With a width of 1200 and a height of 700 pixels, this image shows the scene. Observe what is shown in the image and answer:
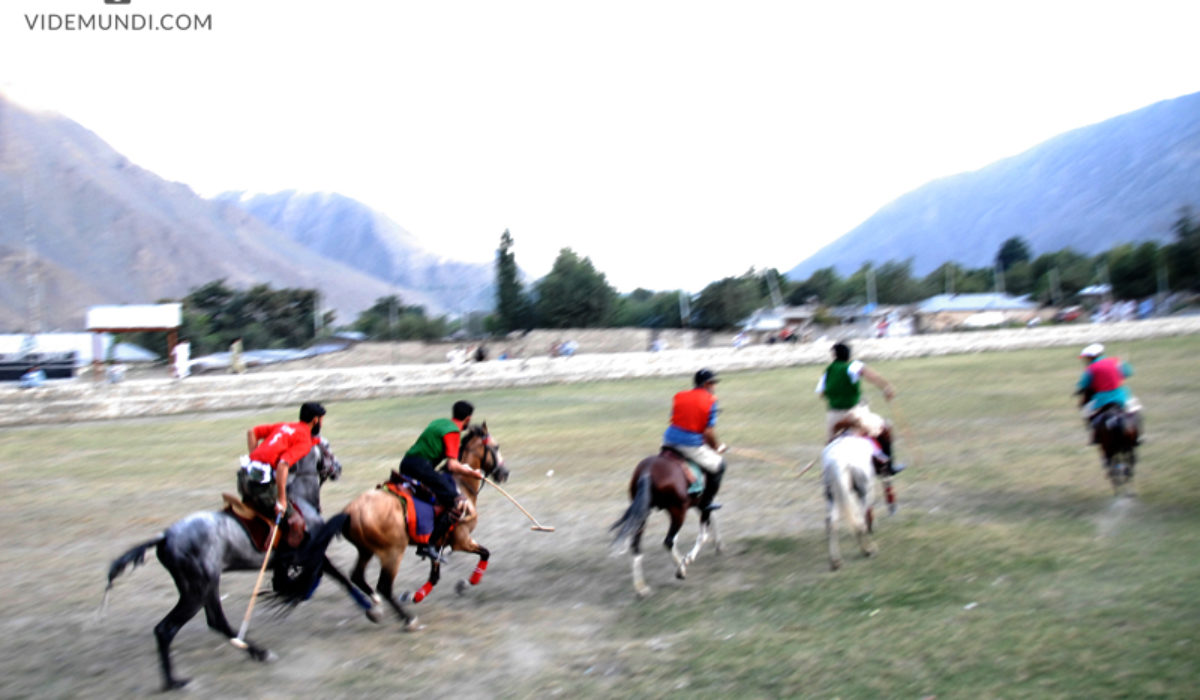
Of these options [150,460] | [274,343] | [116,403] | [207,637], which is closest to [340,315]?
[274,343]

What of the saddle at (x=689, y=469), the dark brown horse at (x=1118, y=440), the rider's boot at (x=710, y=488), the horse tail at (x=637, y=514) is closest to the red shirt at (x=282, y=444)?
the horse tail at (x=637, y=514)

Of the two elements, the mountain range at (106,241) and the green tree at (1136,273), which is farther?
the mountain range at (106,241)

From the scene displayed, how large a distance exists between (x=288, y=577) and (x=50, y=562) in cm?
458

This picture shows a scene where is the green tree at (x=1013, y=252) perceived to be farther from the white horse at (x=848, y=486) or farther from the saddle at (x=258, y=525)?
the saddle at (x=258, y=525)

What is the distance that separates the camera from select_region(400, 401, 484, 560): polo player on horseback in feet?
25.5

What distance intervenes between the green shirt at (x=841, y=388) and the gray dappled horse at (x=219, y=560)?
5.13 metres

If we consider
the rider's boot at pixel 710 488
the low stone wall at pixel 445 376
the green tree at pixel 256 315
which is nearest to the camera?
the rider's boot at pixel 710 488

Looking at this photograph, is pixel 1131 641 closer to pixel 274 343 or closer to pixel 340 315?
pixel 274 343

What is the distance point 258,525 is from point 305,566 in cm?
46

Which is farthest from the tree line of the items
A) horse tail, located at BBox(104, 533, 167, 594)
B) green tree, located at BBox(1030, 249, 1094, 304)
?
horse tail, located at BBox(104, 533, 167, 594)

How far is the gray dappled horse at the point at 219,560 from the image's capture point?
635 cm

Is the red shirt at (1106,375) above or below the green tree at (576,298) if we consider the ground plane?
below

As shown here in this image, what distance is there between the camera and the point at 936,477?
1223 cm

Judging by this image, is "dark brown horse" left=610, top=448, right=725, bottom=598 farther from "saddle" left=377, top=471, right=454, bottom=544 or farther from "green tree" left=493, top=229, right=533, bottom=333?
"green tree" left=493, top=229, right=533, bottom=333
